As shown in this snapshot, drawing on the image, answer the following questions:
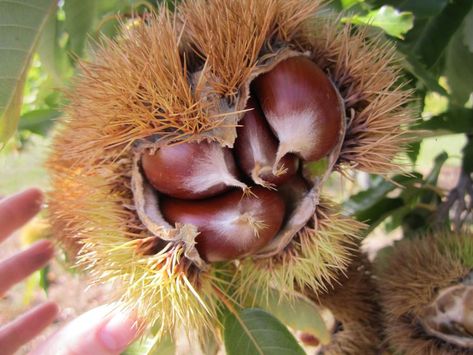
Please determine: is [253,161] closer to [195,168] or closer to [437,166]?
[195,168]

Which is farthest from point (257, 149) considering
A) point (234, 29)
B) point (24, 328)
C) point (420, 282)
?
point (24, 328)

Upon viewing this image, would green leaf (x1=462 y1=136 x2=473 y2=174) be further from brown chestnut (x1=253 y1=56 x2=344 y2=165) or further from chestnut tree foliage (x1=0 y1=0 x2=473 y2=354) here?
brown chestnut (x1=253 y1=56 x2=344 y2=165)

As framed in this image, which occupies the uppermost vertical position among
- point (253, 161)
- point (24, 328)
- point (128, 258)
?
point (253, 161)

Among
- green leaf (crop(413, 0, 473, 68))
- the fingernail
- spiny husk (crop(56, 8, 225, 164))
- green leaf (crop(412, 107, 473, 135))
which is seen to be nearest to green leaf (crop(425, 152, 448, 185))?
green leaf (crop(412, 107, 473, 135))

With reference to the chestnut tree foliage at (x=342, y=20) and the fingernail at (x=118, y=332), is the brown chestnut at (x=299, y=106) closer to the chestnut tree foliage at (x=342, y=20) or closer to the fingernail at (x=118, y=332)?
the chestnut tree foliage at (x=342, y=20)

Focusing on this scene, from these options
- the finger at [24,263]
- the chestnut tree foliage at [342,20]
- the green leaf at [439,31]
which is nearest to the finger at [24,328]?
the finger at [24,263]

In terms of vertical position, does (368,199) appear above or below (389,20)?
below

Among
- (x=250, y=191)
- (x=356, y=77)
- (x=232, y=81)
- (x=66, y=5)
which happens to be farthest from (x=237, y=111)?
(x=66, y=5)
